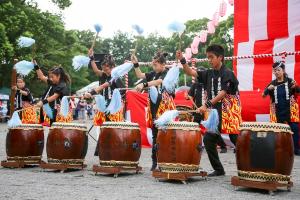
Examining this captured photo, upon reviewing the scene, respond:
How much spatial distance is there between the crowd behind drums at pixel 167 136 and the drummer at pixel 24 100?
1800 millimetres

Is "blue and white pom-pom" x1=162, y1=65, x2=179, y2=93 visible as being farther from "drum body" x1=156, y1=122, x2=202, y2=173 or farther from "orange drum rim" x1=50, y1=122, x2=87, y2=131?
"orange drum rim" x1=50, y1=122, x2=87, y2=131

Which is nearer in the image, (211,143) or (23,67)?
(211,143)

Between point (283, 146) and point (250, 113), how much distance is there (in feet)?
15.6

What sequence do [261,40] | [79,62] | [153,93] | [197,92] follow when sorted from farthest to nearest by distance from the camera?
1. [261,40]
2. [197,92]
3. [79,62]
4. [153,93]

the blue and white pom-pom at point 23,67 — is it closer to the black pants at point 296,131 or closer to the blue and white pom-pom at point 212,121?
the blue and white pom-pom at point 212,121

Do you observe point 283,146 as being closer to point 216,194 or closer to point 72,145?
point 216,194

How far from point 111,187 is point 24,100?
5.08m

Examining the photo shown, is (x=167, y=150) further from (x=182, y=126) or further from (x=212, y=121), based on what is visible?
(x=212, y=121)

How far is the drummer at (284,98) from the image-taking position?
8.59m

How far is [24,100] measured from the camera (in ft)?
32.5

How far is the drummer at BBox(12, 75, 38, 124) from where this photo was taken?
9.72m

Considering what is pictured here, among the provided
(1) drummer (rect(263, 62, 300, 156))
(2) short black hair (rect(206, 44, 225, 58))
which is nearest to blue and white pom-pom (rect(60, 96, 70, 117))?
(2) short black hair (rect(206, 44, 225, 58))

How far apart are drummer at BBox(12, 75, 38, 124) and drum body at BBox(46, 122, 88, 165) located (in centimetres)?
294

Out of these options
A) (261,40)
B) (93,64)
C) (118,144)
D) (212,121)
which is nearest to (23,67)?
(93,64)
